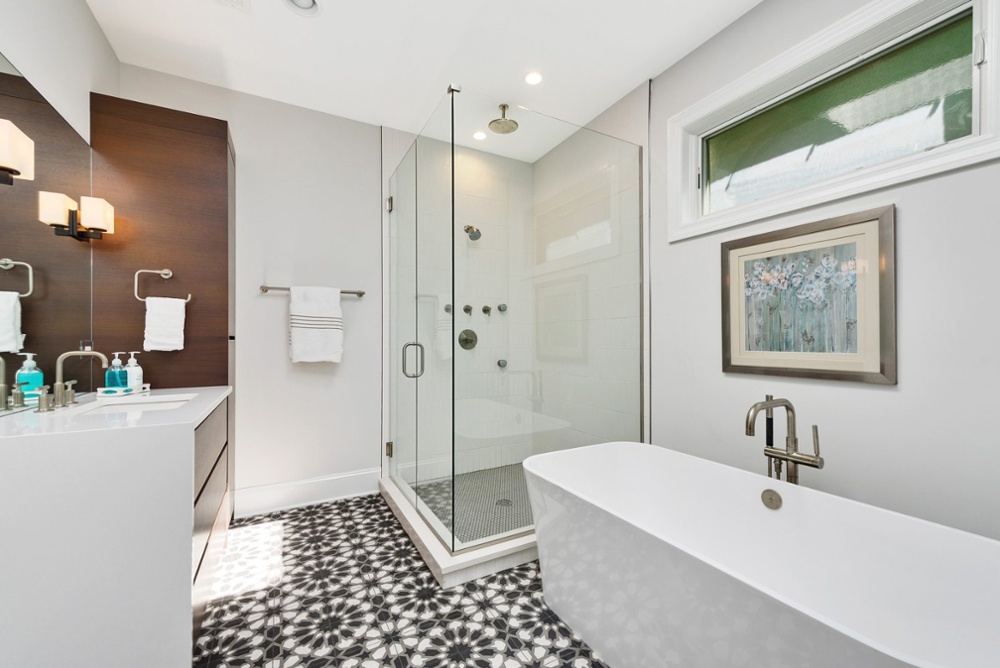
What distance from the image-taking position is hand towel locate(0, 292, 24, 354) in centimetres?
137

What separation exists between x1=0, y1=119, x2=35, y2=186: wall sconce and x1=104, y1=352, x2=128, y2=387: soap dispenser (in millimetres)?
822

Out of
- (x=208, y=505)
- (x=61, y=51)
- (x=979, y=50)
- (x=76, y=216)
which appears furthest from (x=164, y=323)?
(x=979, y=50)

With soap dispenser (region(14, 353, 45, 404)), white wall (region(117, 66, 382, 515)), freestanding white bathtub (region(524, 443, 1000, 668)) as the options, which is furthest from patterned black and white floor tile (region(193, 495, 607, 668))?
soap dispenser (region(14, 353, 45, 404))

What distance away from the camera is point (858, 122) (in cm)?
161

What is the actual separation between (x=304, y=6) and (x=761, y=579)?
10.2 feet

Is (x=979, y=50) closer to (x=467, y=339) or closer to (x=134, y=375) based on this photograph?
(x=467, y=339)

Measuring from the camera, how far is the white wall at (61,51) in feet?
4.74

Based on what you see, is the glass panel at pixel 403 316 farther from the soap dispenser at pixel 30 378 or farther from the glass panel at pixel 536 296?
the soap dispenser at pixel 30 378

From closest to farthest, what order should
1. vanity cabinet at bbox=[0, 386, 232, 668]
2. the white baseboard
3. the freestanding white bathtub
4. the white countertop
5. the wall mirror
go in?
the freestanding white bathtub → vanity cabinet at bbox=[0, 386, 232, 668] → the white countertop → the wall mirror → the white baseboard

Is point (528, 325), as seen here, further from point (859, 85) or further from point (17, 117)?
point (17, 117)

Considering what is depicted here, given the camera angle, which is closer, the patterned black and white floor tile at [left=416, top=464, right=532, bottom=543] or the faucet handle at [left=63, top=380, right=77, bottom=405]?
the faucet handle at [left=63, top=380, right=77, bottom=405]

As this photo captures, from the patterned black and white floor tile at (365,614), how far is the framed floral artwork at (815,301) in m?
1.40

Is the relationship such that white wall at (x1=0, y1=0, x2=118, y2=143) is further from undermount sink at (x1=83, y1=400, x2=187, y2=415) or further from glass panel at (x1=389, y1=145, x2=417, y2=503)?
glass panel at (x1=389, y1=145, x2=417, y2=503)

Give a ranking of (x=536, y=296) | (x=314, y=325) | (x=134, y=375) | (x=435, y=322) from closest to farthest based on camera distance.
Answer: (x=134, y=375), (x=435, y=322), (x=536, y=296), (x=314, y=325)
